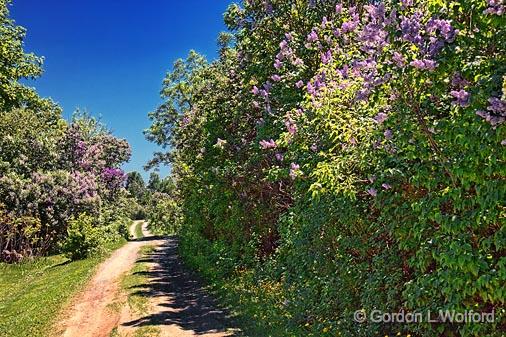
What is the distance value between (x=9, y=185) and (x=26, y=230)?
147 inches

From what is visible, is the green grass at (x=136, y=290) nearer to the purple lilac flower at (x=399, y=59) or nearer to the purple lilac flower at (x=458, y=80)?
the purple lilac flower at (x=399, y=59)

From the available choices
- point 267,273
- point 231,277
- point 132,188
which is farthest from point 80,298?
point 132,188

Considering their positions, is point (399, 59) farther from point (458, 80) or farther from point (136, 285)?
point (136, 285)

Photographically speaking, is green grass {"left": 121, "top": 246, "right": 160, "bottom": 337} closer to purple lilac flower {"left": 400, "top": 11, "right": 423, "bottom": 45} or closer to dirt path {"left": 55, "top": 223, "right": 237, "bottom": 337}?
dirt path {"left": 55, "top": 223, "right": 237, "bottom": 337}

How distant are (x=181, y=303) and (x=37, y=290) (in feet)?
24.1

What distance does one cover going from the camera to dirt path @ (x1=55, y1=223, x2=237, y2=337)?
11234mm

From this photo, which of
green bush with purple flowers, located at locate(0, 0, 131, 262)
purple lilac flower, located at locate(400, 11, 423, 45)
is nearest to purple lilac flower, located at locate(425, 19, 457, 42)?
purple lilac flower, located at locate(400, 11, 423, 45)

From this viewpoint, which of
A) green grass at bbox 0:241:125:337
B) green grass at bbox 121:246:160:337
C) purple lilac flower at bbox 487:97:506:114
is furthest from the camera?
green grass at bbox 0:241:125:337

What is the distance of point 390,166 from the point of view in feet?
20.7

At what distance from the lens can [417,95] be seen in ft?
18.2

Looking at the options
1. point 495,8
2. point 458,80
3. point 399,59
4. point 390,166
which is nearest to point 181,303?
point 390,166

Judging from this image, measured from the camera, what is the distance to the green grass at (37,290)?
40.8 ft

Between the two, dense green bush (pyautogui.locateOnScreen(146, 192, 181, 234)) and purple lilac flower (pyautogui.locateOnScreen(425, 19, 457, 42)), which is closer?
purple lilac flower (pyautogui.locateOnScreen(425, 19, 457, 42))

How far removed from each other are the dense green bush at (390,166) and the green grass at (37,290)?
606cm
